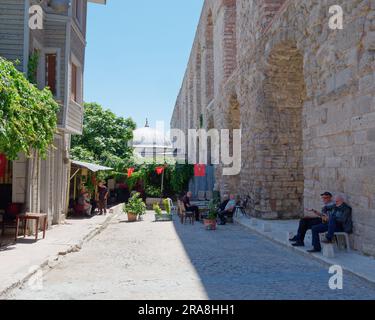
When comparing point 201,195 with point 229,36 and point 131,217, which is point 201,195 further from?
point 131,217

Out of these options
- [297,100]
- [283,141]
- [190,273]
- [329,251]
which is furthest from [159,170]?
[190,273]

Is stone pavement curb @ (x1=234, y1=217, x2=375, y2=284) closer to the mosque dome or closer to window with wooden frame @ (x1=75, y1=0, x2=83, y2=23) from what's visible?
window with wooden frame @ (x1=75, y1=0, x2=83, y2=23)

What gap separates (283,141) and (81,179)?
8.54 m

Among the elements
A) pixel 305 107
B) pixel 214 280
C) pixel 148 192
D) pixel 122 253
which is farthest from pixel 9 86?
pixel 148 192

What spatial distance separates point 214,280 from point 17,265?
9.98ft

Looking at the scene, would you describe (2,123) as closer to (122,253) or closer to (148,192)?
(122,253)

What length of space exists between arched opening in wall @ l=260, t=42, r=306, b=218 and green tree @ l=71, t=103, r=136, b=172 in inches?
720

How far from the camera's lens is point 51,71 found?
11.7 meters

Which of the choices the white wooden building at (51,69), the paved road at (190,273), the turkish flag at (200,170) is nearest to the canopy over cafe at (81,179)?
the white wooden building at (51,69)

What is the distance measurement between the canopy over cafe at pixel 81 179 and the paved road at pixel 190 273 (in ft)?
20.3

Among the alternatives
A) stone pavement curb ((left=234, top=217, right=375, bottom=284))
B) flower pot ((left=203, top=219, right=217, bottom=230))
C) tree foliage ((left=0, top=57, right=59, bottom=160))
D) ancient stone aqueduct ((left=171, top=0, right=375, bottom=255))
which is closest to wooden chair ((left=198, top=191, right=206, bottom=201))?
ancient stone aqueduct ((left=171, top=0, right=375, bottom=255))

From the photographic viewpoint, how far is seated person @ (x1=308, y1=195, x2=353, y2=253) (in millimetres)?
7500

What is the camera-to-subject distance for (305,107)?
9.89 m

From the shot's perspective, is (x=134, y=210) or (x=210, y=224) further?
(x=134, y=210)
